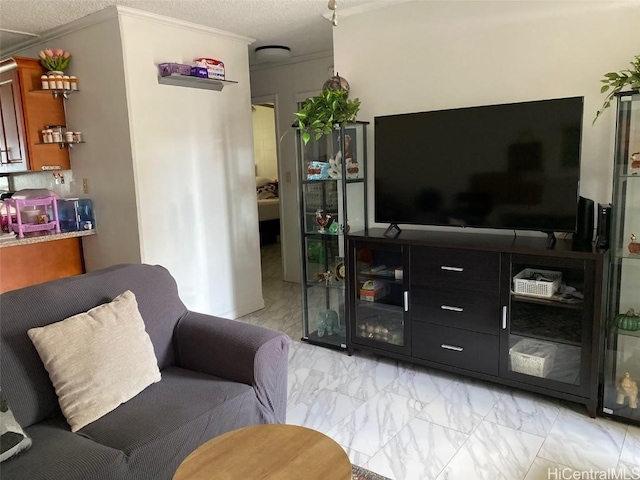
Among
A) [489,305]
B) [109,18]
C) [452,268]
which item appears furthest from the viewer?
[109,18]

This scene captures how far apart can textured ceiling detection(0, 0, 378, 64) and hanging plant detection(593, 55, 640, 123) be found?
5.01 feet

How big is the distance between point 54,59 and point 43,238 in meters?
1.33

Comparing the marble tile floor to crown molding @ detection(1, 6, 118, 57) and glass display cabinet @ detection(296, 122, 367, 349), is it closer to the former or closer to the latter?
glass display cabinet @ detection(296, 122, 367, 349)

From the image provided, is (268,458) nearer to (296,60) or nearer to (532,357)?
(532,357)

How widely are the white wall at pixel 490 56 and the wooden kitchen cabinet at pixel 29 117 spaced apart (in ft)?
7.38

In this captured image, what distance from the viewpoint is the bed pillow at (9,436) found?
1.55 m

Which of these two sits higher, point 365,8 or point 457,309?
point 365,8

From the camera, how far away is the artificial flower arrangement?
3.54 metres

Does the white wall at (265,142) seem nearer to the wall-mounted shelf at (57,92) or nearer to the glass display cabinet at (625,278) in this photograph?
the wall-mounted shelf at (57,92)

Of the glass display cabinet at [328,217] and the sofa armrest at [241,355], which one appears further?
the glass display cabinet at [328,217]

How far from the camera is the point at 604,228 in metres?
2.44

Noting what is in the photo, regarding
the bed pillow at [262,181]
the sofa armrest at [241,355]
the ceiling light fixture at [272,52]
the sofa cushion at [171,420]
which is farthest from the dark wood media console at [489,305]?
the bed pillow at [262,181]

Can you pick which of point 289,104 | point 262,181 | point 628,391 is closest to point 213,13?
point 289,104

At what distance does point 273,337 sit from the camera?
7.06ft
